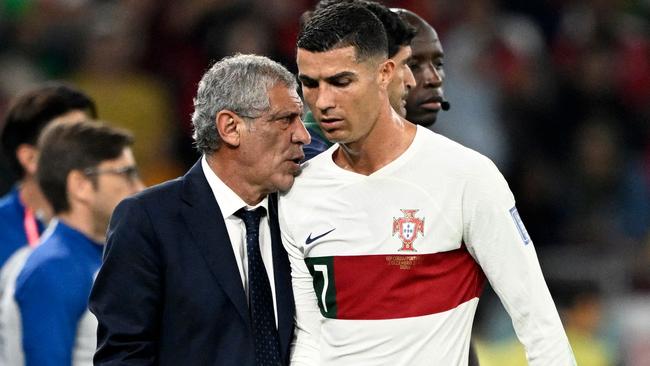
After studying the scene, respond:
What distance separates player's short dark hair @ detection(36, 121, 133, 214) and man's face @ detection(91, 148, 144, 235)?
3 cm

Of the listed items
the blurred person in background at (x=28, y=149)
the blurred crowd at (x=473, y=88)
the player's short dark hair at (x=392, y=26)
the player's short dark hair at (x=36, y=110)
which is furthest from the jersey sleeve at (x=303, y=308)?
the blurred crowd at (x=473, y=88)

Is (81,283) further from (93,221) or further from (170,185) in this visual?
(170,185)

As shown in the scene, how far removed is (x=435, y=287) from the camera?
3758 millimetres

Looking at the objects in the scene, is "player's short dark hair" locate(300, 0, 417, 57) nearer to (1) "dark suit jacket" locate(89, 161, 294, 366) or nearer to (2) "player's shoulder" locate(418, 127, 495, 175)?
(2) "player's shoulder" locate(418, 127, 495, 175)

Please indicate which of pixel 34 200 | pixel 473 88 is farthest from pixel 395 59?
pixel 473 88

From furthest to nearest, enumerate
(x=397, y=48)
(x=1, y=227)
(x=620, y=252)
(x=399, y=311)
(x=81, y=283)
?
(x=620, y=252) → (x=1, y=227) → (x=81, y=283) → (x=397, y=48) → (x=399, y=311)

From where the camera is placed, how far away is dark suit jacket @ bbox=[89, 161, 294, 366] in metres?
3.83

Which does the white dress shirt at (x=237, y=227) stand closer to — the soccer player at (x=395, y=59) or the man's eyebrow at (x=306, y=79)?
the soccer player at (x=395, y=59)

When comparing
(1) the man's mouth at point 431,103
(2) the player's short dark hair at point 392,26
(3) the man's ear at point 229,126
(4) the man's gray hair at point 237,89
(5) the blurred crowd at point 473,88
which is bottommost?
(5) the blurred crowd at point 473,88

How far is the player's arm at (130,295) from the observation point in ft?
12.5

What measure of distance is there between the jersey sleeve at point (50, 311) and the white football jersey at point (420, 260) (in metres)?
1.10

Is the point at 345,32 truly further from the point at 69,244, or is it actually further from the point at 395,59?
the point at 69,244

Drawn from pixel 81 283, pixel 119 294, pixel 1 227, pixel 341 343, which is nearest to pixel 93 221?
pixel 81 283

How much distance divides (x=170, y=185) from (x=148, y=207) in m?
0.13
